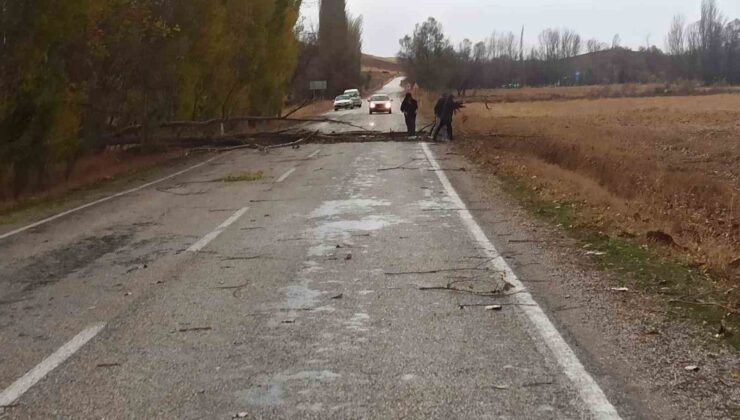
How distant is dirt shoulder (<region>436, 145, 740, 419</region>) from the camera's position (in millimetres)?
4699

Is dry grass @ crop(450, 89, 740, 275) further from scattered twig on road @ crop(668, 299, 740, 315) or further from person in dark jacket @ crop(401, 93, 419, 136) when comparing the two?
person in dark jacket @ crop(401, 93, 419, 136)

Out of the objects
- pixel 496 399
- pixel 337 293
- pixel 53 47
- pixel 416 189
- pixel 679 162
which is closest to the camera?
pixel 496 399

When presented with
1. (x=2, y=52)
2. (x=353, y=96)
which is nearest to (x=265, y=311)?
(x=2, y=52)

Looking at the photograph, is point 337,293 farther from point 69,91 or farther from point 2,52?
point 69,91

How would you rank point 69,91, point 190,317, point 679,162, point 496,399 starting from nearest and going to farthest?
point 496,399 → point 190,317 → point 69,91 → point 679,162

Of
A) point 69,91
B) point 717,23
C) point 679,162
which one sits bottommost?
point 679,162

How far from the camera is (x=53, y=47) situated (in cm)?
1817

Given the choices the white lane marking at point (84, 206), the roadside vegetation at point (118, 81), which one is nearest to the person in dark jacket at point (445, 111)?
the roadside vegetation at point (118, 81)

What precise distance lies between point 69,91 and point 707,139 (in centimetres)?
2833

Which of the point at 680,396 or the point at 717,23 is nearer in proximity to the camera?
the point at 680,396

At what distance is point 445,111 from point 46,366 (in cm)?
2203

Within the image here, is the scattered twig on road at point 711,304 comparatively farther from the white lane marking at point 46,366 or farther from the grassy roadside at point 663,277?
the white lane marking at point 46,366

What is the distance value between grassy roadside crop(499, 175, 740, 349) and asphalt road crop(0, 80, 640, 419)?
1.17m

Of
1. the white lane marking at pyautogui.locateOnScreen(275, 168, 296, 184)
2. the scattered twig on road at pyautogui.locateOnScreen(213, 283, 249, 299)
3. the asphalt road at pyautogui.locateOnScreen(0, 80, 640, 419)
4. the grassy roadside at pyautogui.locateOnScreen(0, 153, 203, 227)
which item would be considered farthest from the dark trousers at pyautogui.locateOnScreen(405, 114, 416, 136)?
the scattered twig on road at pyautogui.locateOnScreen(213, 283, 249, 299)
